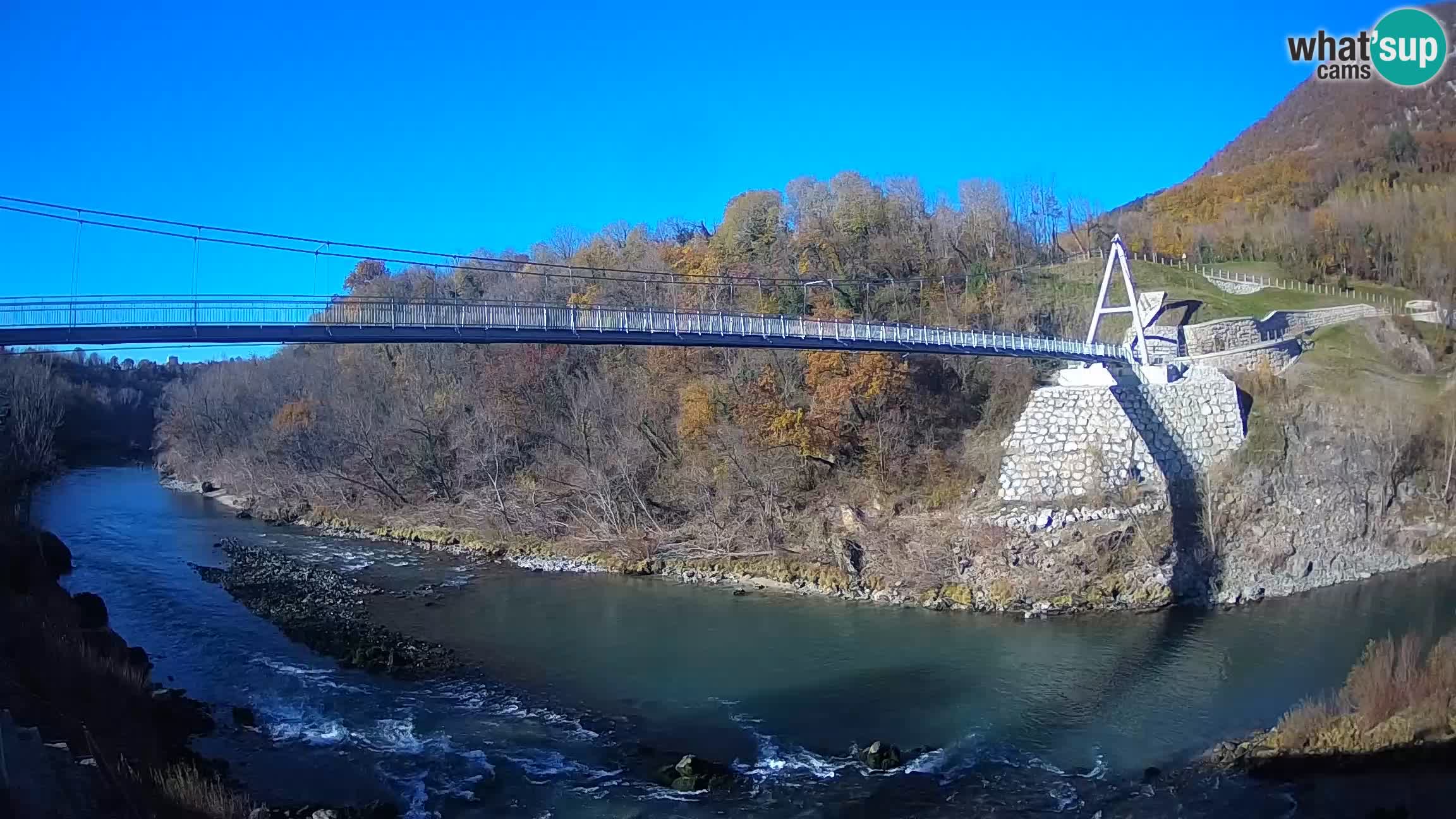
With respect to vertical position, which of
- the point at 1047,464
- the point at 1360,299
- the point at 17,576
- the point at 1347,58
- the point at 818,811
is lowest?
the point at 818,811

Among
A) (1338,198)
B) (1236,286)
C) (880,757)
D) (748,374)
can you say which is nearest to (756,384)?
(748,374)

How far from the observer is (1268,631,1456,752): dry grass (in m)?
9.95

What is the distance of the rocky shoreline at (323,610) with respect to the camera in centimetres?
1407

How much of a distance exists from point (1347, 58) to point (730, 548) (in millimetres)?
17766

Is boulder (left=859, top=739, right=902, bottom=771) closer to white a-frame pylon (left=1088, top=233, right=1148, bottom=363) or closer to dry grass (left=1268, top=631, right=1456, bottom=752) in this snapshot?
dry grass (left=1268, top=631, right=1456, bottom=752)

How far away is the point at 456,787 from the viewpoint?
9.77m

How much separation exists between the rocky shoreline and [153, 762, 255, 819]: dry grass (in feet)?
16.0

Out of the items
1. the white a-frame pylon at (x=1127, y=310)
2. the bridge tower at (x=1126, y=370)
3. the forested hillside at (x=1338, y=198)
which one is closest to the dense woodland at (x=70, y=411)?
the bridge tower at (x=1126, y=370)

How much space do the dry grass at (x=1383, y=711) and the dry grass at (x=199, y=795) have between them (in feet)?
37.3

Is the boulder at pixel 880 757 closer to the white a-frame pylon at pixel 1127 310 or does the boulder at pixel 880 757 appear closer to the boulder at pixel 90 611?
the boulder at pixel 90 611

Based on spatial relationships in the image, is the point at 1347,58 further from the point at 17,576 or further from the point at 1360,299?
the point at 17,576

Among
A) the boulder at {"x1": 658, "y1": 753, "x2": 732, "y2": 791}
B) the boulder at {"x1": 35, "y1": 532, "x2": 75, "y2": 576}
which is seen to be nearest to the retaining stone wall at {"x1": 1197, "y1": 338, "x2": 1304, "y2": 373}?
the boulder at {"x1": 658, "y1": 753, "x2": 732, "y2": 791}

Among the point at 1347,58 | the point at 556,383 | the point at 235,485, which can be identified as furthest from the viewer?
the point at 235,485

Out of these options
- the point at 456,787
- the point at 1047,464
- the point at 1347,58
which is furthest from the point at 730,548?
the point at 1347,58
